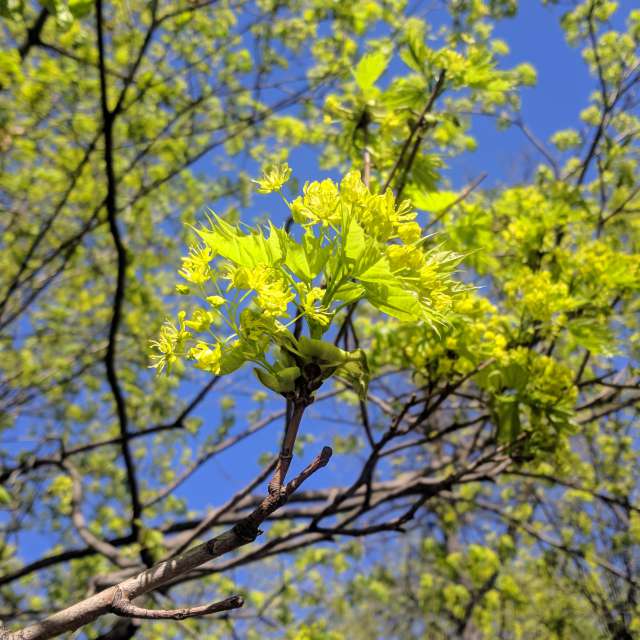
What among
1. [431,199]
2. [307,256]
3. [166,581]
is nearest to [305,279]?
[307,256]

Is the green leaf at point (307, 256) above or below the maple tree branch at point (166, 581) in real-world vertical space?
above

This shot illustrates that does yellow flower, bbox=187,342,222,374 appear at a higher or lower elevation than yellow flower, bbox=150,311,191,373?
lower

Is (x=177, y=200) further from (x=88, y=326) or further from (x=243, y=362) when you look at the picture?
(x=243, y=362)

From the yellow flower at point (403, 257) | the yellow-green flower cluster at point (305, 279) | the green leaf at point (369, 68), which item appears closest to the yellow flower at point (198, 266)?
the yellow-green flower cluster at point (305, 279)

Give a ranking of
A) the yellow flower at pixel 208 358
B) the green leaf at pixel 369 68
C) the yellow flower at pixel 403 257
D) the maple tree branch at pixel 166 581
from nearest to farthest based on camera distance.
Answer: the maple tree branch at pixel 166 581 → the yellow flower at pixel 208 358 → the yellow flower at pixel 403 257 → the green leaf at pixel 369 68

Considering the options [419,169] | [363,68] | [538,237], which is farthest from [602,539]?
[363,68]

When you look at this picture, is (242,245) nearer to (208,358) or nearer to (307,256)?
(307,256)

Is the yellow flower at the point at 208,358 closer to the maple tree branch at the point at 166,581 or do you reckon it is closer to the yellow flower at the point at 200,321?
the yellow flower at the point at 200,321

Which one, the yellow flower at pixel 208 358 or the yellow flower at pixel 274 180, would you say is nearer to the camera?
the yellow flower at pixel 208 358

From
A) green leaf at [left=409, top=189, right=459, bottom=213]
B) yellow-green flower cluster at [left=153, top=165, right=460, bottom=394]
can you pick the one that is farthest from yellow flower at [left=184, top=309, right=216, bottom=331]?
green leaf at [left=409, top=189, right=459, bottom=213]

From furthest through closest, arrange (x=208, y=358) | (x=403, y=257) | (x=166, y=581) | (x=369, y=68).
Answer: (x=369, y=68) → (x=403, y=257) → (x=208, y=358) → (x=166, y=581)

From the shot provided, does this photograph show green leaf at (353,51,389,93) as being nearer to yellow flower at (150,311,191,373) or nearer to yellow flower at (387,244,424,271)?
yellow flower at (387,244,424,271)

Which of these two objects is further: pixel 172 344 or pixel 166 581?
pixel 172 344

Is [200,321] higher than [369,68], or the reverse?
[369,68]
